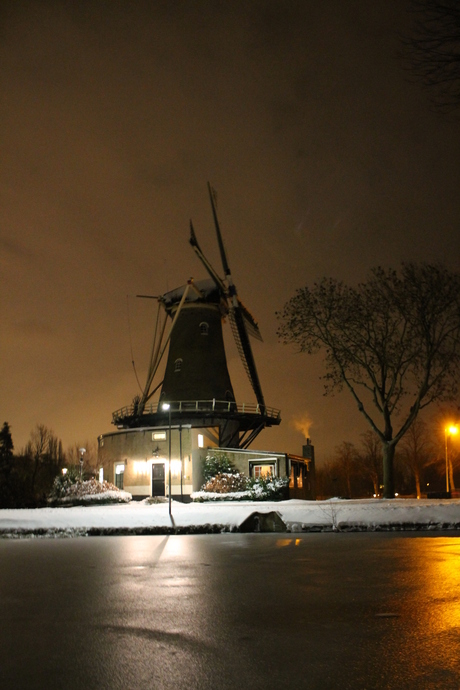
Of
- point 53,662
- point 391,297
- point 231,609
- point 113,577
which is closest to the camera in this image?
point 53,662

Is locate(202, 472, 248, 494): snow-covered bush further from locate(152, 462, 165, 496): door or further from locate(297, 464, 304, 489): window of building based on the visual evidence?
locate(297, 464, 304, 489): window of building

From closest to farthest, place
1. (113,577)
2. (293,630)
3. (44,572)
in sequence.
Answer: (293,630) < (113,577) < (44,572)

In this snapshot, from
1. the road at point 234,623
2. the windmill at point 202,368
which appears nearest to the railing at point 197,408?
the windmill at point 202,368

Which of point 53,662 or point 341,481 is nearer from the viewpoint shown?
point 53,662

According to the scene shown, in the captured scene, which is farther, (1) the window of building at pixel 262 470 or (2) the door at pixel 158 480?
(1) the window of building at pixel 262 470

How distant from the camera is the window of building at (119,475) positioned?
40688 millimetres

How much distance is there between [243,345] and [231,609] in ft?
142

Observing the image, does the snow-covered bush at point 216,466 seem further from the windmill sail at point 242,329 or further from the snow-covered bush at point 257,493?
→ the windmill sail at point 242,329

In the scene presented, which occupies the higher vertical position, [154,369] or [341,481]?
[154,369]

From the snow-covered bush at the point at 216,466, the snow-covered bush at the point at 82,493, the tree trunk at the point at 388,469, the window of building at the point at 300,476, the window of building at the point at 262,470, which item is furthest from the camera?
the window of building at the point at 300,476

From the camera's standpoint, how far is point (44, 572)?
1029 cm

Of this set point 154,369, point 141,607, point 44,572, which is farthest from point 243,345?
point 141,607

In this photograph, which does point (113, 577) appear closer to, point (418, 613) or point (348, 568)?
point (348, 568)

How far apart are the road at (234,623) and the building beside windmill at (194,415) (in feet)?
88.8
